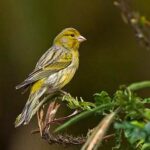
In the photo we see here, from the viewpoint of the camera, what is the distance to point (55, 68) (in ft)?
9.85

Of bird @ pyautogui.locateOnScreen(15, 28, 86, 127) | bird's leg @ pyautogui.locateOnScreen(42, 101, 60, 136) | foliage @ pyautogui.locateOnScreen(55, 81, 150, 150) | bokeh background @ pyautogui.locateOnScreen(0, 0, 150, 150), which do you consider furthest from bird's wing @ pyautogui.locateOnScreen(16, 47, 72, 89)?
foliage @ pyautogui.locateOnScreen(55, 81, 150, 150)

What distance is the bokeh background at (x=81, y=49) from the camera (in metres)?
4.45

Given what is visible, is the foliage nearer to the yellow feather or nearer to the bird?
the bird

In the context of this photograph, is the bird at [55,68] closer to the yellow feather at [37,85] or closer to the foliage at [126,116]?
the yellow feather at [37,85]

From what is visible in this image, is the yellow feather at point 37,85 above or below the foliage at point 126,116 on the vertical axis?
below

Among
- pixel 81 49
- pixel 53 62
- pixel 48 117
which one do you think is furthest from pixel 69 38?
pixel 48 117

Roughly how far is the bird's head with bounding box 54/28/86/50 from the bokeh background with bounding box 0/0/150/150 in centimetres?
112

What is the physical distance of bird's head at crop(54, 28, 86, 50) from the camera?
316 centimetres

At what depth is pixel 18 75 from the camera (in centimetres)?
465

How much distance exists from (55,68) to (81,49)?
1.73 meters

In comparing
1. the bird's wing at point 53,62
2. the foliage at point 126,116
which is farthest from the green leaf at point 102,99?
the bird's wing at point 53,62

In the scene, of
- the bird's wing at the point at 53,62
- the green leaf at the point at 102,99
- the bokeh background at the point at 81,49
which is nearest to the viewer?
the green leaf at the point at 102,99

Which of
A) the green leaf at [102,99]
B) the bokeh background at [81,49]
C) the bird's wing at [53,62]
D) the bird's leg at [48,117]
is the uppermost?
the green leaf at [102,99]

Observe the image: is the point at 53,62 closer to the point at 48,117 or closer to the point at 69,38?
the point at 69,38
